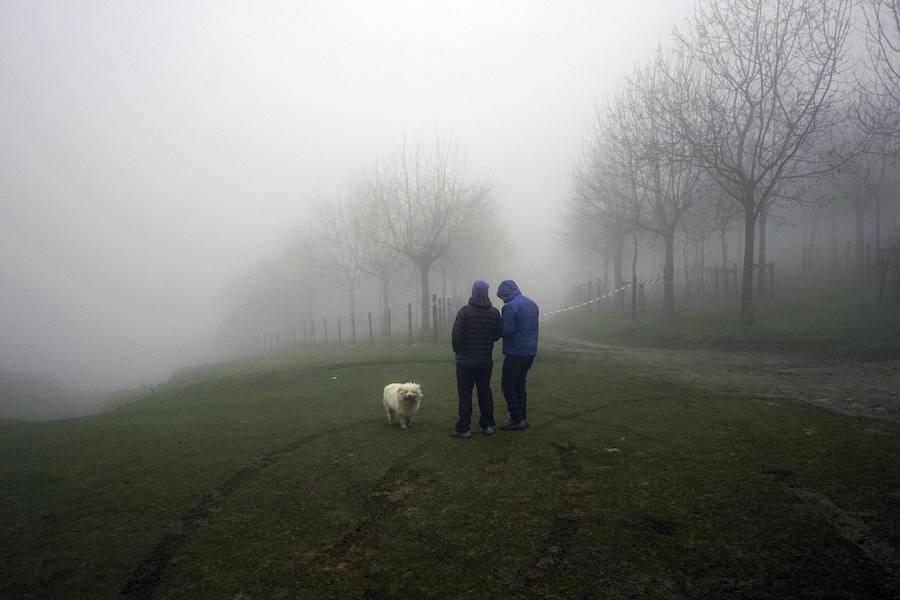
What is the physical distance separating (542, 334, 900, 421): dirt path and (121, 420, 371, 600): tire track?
836 centimetres

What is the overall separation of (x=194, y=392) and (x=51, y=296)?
14143cm

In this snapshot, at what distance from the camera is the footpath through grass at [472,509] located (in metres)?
3.85

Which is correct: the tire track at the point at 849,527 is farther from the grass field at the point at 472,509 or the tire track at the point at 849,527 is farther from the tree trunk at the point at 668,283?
the tree trunk at the point at 668,283

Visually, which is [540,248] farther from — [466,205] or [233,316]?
[466,205]

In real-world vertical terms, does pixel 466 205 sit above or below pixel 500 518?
above

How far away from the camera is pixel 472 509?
5184 millimetres

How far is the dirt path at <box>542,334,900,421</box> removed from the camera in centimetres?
876

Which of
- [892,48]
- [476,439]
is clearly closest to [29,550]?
[476,439]

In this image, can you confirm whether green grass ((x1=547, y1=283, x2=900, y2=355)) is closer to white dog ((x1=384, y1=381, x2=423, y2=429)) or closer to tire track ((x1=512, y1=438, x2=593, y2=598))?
tire track ((x1=512, y1=438, x2=593, y2=598))

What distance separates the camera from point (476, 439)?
309 inches

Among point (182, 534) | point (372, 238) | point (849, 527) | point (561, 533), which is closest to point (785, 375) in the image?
point (849, 527)

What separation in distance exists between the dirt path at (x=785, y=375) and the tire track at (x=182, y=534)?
8.36 meters

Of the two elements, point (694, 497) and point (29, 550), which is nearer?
point (29, 550)

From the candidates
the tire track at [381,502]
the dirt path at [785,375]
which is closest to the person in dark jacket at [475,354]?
the tire track at [381,502]
